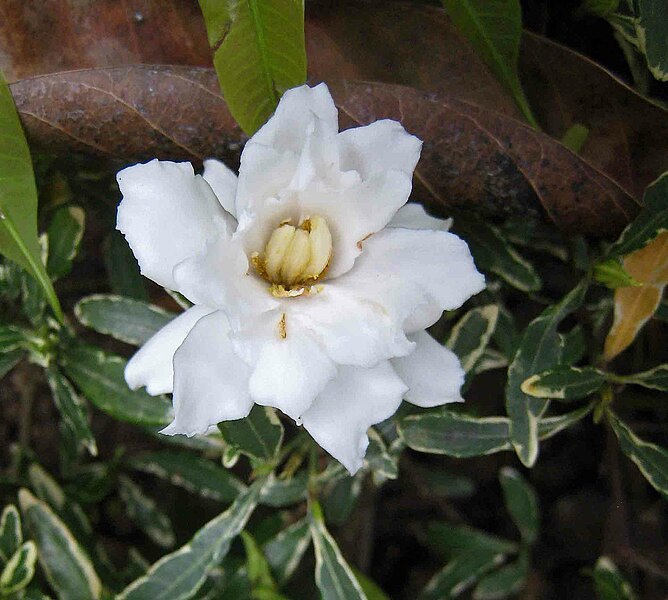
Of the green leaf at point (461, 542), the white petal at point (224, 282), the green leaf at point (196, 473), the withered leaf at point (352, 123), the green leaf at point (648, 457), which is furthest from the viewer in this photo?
the green leaf at point (461, 542)

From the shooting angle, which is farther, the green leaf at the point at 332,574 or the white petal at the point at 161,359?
the green leaf at the point at 332,574

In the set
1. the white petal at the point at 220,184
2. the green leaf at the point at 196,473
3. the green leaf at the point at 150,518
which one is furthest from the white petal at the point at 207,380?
the green leaf at the point at 150,518

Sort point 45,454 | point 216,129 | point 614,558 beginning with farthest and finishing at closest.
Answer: point 45,454 → point 614,558 → point 216,129

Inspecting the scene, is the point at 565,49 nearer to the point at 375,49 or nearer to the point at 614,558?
the point at 375,49

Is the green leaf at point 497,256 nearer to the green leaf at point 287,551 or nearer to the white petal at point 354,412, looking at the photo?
the white petal at point 354,412

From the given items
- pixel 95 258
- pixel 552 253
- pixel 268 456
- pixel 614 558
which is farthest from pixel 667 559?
pixel 95 258
